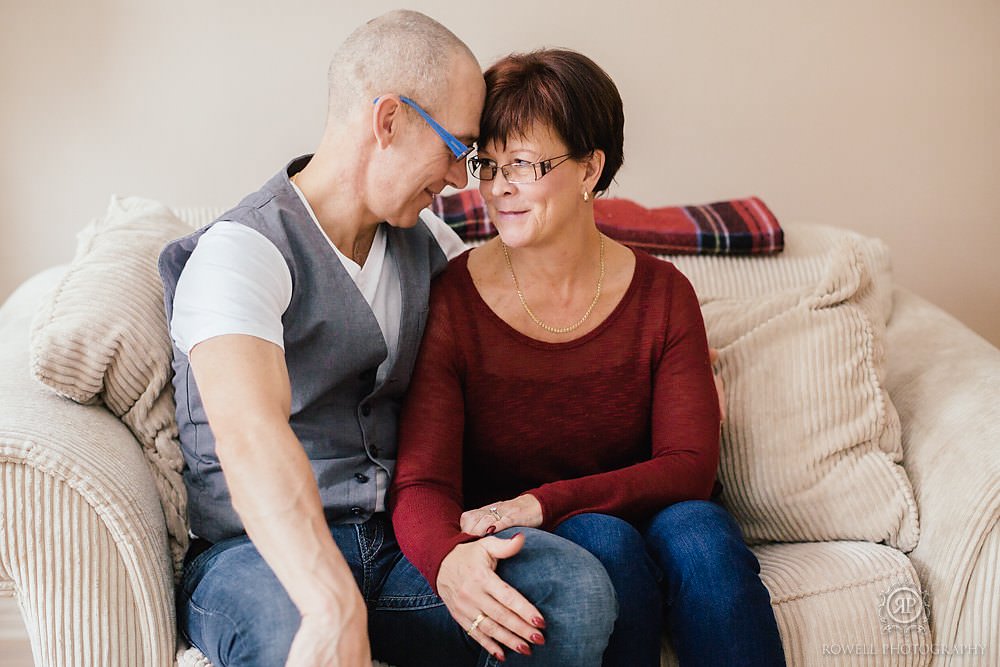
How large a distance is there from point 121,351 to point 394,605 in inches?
21.8

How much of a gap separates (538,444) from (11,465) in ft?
2.49

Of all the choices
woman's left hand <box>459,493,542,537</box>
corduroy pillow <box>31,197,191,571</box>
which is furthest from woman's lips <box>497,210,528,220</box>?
corduroy pillow <box>31,197,191,571</box>

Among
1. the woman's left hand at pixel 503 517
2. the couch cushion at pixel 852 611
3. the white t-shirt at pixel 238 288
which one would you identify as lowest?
the couch cushion at pixel 852 611

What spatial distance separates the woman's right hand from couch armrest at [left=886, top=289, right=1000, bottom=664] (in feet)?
2.21

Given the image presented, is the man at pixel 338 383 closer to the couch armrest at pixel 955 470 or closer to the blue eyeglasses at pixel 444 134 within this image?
the blue eyeglasses at pixel 444 134

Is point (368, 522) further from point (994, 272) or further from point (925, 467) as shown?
point (994, 272)

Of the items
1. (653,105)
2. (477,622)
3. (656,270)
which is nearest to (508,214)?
(656,270)

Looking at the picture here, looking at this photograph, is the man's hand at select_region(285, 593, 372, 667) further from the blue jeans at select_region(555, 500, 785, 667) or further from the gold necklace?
the gold necklace

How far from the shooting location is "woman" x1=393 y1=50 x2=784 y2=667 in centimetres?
131

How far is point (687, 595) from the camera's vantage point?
1317 millimetres

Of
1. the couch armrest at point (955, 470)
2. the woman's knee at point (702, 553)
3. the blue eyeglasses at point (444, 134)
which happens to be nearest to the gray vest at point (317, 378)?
the blue eyeglasses at point (444, 134)

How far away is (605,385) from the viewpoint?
154 cm

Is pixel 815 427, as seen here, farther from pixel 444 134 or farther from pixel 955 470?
pixel 444 134

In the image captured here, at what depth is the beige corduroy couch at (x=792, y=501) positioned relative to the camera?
124cm
